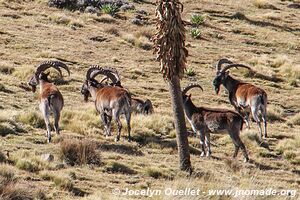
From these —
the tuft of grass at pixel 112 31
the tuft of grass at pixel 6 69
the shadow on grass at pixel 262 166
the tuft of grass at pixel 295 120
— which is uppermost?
the tuft of grass at pixel 112 31

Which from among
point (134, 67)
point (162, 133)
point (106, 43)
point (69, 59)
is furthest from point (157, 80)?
point (162, 133)

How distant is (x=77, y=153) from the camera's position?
1600 centimetres

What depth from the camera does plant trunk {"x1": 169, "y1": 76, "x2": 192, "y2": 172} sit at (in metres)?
15.6

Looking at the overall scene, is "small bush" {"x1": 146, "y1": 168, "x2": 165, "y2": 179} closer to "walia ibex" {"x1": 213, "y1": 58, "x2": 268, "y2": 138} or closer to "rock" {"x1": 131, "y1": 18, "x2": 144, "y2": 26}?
"walia ibex" {"x1": 213, "y1": 58, "x2": 268, "y2": 138}

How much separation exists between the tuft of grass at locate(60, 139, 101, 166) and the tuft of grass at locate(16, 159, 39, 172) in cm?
129

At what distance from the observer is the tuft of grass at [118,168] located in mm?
15633

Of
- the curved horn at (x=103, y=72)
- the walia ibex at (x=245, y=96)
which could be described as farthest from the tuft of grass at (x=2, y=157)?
the walia ibex at (x=245, y=96)

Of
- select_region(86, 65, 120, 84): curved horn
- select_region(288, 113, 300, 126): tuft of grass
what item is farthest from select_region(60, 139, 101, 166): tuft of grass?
select_region(288, 113, 300, 126): tuft of grass

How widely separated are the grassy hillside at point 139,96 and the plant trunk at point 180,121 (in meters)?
0.42

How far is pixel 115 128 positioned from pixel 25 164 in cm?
670

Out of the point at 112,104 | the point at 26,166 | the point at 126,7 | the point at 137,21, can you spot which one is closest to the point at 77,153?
the point at 26,166

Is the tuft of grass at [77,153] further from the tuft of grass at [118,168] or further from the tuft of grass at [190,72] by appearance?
the tuft of grass at [190,72]

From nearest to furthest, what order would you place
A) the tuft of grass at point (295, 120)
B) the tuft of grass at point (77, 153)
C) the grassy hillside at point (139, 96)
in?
the grassy hillside at point (139, 96)
the tuft of grass at point (77, 153)
the tuft of grass at point (295, 120)

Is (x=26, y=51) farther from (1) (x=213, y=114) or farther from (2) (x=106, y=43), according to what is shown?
(1) (x=213, y=114)
